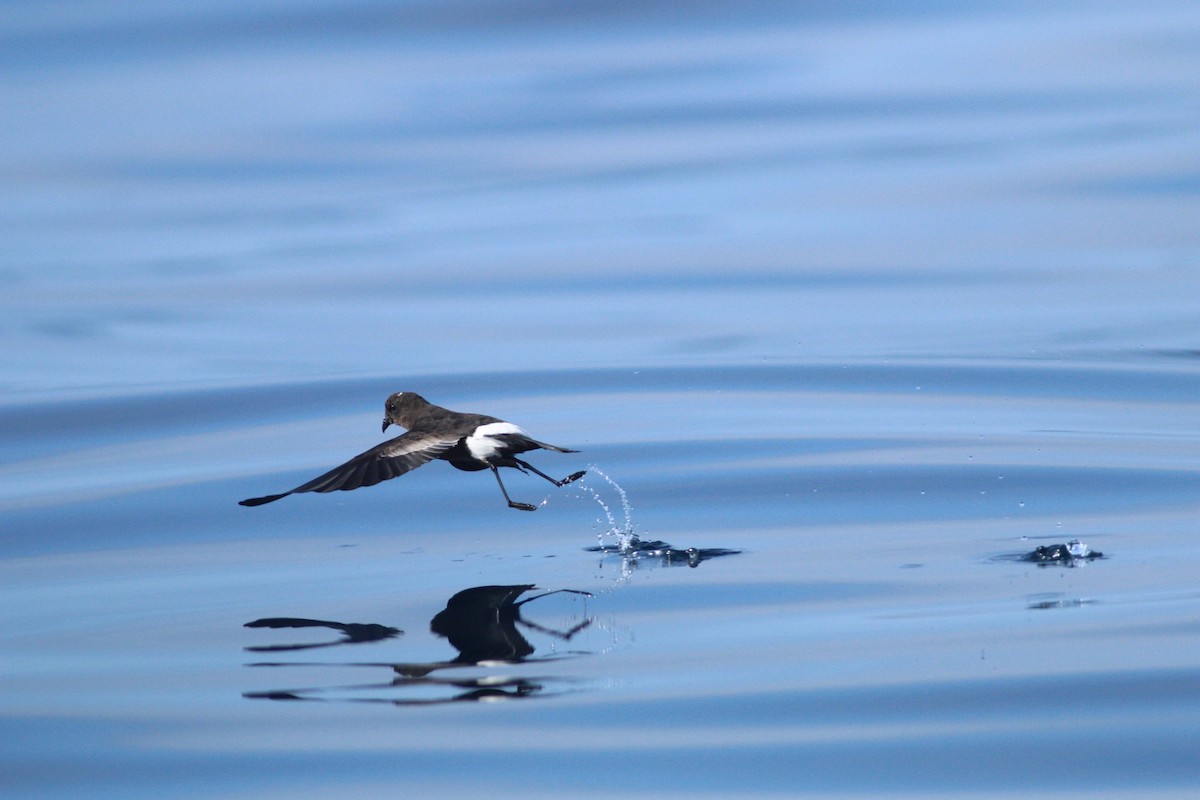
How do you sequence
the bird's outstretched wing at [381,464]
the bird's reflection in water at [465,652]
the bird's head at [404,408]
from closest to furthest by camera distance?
1. the bird's reflection in water at [465,652]
2. the bird's outstretched wing at [381,464]
3. the bird's head at [404,408]

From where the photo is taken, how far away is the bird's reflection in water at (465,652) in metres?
6.25

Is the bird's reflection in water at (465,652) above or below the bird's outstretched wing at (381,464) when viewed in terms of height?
below

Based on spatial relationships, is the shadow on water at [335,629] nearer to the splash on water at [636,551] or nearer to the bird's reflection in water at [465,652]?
the bird's reflection in water at [465,652]

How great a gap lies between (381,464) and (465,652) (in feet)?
3.89

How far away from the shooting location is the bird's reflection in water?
6.25m

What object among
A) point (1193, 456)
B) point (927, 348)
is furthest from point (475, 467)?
point (927, 348)

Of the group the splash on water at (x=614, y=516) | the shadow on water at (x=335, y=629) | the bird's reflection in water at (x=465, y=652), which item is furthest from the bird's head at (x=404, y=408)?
the shadow on water at (x=335, y=629)

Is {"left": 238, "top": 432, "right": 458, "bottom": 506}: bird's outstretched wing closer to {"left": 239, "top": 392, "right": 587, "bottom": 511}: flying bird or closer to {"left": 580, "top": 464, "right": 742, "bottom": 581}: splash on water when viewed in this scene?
{"left": 239, "top": 392, "right": 587, "bottom": 511}: flying bird

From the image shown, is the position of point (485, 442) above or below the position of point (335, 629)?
above

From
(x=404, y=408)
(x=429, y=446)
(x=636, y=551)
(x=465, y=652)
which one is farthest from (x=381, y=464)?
(x=636, y=551)

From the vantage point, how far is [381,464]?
7730mm

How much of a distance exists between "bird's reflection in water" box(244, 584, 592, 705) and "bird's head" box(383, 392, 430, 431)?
1076 mm

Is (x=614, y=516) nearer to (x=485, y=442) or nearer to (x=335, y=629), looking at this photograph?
(x=485, y=442)

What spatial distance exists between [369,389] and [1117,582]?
8.37m
